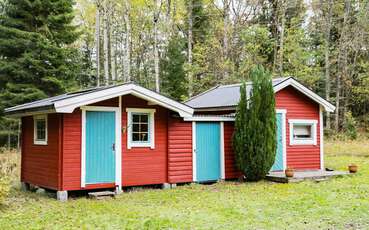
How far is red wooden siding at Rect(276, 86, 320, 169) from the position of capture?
44.0 ft

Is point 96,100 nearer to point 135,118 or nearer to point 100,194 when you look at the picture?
point 135,118

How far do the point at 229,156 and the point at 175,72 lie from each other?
14266mm

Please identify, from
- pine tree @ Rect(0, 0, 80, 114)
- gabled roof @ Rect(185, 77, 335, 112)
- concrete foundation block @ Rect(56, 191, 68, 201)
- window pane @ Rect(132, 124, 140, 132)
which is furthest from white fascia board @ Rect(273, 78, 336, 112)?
pine tree @ Rect(0, 0, 80, 114)

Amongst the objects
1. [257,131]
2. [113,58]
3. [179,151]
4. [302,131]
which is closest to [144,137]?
[179,151]

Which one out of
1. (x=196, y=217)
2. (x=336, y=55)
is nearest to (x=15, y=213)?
(x=196, y=217)

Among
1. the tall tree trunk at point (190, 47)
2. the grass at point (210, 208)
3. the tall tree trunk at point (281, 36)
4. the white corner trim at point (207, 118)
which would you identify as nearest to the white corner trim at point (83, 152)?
the grass at point (210, 208)

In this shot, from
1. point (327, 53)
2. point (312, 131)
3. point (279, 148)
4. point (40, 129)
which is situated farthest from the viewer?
point (327, 53)

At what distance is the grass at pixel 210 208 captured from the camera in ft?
22.2

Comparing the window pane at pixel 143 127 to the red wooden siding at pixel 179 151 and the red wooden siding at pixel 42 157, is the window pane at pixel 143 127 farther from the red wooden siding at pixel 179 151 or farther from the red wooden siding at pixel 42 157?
the red wooden siding at pixel 42 157

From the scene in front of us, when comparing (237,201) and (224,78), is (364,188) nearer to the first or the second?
(237,201)

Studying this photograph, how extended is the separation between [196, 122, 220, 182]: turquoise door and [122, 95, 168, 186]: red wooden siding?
1.09 metres

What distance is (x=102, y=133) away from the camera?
10.1 m

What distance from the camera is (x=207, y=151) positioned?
11898 mm

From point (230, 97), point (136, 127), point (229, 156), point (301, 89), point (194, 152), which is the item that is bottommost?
point (229, 156)
